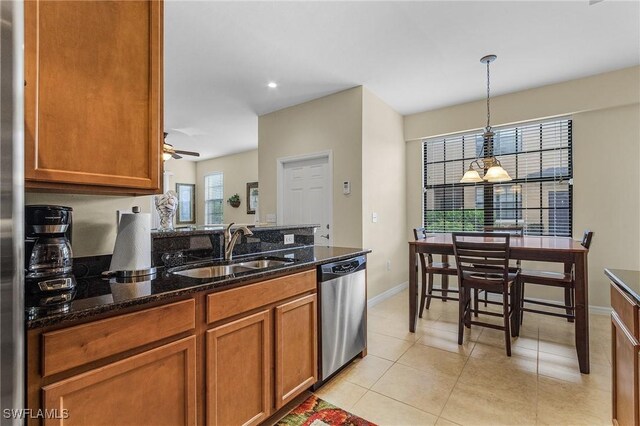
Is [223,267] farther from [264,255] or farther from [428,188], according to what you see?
[428,188]

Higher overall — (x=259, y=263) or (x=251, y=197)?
(x=251, y=197)

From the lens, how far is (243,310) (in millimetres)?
1482

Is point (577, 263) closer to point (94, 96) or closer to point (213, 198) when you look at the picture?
point (94, 96)

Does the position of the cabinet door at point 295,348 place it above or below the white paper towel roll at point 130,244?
below

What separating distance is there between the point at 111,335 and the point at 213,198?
727 cm

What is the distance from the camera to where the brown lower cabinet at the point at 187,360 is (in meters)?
0.95

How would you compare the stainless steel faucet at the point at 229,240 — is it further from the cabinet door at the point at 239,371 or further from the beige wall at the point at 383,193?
the beige wall at the point at 383,193

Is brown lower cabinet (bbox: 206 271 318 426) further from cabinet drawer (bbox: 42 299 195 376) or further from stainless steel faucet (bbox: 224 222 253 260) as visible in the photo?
stainless steel faucet (bbox: 224 222 253 260)

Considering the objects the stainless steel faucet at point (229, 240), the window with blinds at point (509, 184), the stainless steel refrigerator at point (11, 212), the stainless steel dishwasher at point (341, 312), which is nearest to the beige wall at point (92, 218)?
the stainless steel faucet at point (229, 240)

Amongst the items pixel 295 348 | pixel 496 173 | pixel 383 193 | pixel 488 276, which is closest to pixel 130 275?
pixel 295 348

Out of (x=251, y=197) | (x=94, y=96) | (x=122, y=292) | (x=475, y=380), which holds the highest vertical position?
(x=94, y=96)

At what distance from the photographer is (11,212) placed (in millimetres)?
758

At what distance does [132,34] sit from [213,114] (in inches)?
138

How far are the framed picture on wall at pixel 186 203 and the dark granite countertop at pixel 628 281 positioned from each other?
8195 millimetres
